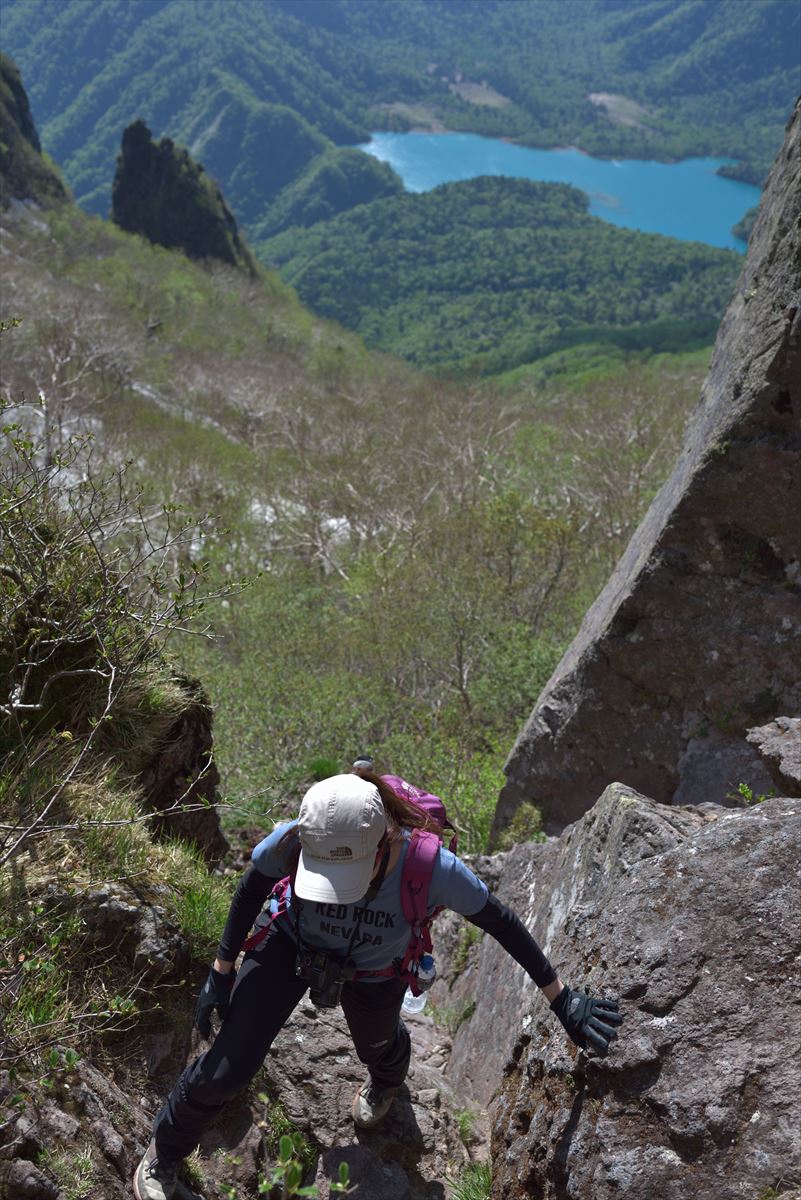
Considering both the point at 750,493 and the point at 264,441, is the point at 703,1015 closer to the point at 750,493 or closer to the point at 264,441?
the point at 750,493

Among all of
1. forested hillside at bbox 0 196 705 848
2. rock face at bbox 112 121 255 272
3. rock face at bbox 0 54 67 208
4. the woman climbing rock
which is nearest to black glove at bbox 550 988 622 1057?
the woman climbing rock

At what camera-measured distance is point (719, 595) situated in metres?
6.79

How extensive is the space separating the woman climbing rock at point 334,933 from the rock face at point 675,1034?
0.20 m

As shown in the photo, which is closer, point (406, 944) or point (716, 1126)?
point (716, 1126)

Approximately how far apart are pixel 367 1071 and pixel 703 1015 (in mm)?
2191

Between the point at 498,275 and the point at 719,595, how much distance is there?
482 feet

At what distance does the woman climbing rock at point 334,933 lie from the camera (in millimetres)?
3529

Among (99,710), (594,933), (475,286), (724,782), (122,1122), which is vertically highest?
(475,286)

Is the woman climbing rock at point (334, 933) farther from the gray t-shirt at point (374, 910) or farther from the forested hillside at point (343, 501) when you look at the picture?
the forested hillside at point (343, 501)

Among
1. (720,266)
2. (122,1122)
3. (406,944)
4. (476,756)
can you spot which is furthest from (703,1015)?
(720,266)

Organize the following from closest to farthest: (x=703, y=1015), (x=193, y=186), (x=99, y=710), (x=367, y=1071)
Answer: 1. (x=703, y=1015)
2. (x=367, y=1071)
3. (x=99, y=710)
4. (x=193, y=186)

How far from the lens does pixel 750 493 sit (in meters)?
6.46

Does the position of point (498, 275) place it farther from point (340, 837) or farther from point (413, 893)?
point (340, 837)

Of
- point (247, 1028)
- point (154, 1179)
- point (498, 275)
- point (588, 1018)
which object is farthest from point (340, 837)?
point (498, 275)
